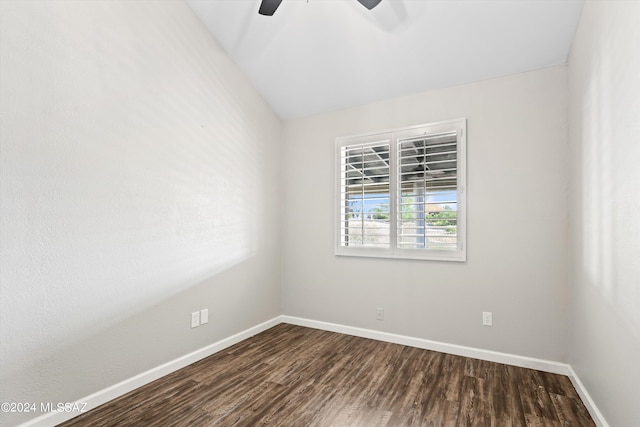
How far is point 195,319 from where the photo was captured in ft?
9.25

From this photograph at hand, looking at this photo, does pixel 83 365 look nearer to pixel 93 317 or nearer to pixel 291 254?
pixel 93 317

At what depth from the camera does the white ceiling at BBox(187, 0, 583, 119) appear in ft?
7.93

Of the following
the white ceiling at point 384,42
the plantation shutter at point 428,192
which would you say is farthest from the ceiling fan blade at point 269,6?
the plantation shutter at point 428,192

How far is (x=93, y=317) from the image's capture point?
211cm

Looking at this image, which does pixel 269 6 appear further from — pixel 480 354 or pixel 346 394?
pixel 480 354

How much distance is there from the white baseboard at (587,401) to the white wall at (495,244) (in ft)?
0.64

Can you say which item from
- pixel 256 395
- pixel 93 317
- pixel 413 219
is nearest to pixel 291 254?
pixel 413 219

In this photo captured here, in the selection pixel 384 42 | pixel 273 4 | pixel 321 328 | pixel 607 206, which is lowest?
pixel 321 328

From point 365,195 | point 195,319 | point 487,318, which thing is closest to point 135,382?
point 195,319

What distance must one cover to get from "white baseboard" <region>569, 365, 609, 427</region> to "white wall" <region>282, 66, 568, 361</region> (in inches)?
7.7

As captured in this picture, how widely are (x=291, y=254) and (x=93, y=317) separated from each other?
213cm

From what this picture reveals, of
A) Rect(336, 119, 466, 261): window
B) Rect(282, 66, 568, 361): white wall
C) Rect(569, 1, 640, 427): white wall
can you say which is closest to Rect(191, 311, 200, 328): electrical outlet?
Rect(282, 66, 568, 361): white wall

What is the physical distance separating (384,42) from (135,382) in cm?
330

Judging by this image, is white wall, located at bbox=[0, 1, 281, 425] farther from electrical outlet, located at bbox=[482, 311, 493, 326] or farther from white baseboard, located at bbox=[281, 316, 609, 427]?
electrical outlet, located at bbox=[482, 311, 493, 326]
